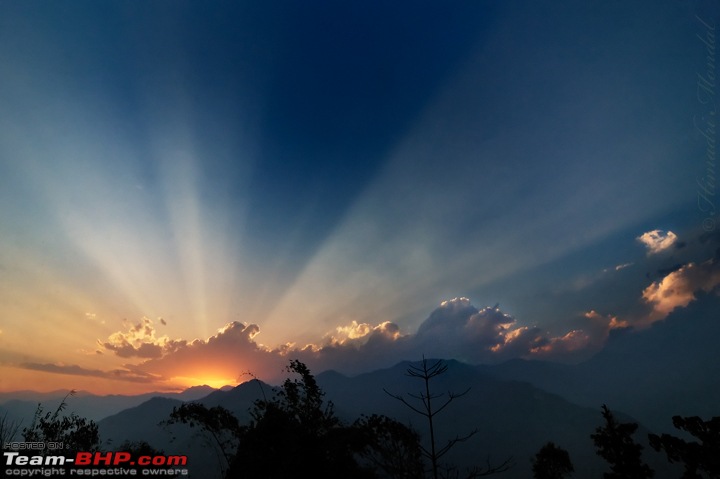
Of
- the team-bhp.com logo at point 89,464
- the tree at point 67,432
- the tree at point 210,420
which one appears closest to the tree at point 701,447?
the team-bhp.com logo at point 89,464

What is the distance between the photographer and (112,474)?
26734mm

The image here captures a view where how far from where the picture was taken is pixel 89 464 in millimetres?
27109

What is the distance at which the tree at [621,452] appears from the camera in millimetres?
42375

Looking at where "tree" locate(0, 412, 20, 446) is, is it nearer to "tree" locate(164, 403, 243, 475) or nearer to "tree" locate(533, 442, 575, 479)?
"tree" locate(164, 403, 243, 475)

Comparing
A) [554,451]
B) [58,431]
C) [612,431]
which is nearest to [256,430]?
→ [58,431]

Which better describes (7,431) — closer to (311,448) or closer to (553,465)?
(311,448)

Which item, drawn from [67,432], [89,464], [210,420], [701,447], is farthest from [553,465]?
[67,432]

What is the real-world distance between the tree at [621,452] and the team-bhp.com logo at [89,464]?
49614 mm

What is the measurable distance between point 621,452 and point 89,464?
60.1 meters

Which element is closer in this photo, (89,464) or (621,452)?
(89,464)

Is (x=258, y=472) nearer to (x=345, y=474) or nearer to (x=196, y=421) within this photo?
(x=345, y=474)

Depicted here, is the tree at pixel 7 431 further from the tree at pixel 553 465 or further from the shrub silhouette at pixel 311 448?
the tree at pixel 553 465

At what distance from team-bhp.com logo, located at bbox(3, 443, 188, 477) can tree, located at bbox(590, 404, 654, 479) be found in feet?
163

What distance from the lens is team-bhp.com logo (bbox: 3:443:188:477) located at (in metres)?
23.6
